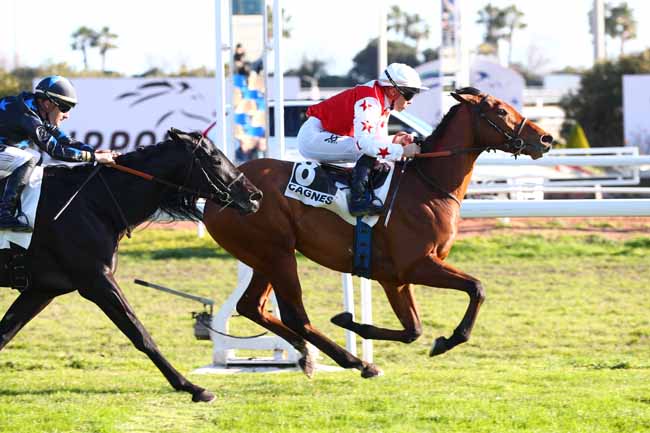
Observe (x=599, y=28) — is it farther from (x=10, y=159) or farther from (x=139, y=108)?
(x=10, y=159)

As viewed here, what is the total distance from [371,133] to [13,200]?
2.25 m

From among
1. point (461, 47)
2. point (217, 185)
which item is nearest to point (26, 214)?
point (217, 185)

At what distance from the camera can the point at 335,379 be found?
8406mm

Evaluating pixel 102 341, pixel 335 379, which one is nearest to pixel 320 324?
pixel 102 341

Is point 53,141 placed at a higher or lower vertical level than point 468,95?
lower

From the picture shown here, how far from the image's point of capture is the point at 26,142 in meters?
7.52

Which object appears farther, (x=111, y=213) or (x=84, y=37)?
(x=84, y=37)

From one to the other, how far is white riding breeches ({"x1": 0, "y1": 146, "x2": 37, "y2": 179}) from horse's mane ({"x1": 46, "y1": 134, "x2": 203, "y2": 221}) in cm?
29

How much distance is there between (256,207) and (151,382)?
1641 mm

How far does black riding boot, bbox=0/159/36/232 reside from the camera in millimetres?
7191

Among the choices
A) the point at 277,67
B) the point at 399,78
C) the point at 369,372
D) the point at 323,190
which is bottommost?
the point at 369,372

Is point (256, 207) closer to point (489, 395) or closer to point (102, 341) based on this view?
point (489, 395)

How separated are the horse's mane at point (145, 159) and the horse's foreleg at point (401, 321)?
1.24m

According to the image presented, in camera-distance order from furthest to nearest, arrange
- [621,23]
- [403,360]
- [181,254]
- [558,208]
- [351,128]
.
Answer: [621,23], [181,254], [403,360], [558,208], [351,128]
